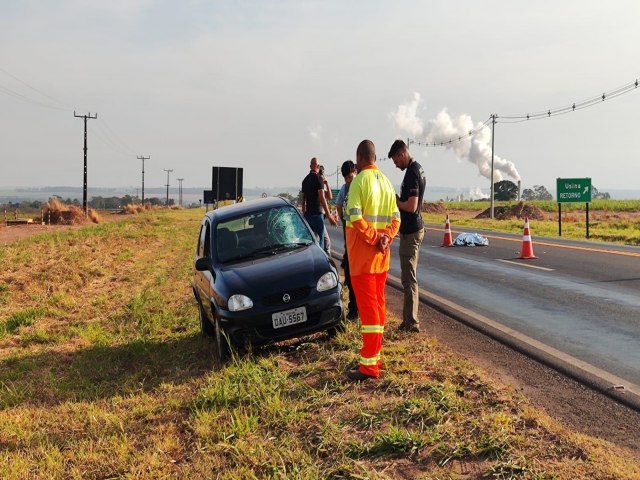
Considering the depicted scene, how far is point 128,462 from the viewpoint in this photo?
3928 mm

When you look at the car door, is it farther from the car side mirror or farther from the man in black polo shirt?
the man in black polo shirt

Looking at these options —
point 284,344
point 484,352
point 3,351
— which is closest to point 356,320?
point 284,344

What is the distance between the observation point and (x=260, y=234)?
7.24 m

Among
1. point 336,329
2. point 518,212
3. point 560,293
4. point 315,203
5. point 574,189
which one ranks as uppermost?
point 574,189

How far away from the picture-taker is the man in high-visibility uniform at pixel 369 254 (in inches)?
199

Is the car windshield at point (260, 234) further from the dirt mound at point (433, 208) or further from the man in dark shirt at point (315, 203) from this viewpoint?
the dirt mound at point (433, 208)

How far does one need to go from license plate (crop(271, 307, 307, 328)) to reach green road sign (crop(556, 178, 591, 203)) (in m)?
23.4

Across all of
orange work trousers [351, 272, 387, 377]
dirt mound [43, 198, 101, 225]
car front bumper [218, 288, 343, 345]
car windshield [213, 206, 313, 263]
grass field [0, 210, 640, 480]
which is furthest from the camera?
dirt mound [43, 198, 101, 225]

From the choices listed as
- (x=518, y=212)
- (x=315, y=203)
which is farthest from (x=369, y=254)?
(x=518, y=212)

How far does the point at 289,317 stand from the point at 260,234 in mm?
1609

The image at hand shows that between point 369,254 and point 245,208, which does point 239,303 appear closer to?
point 369,254

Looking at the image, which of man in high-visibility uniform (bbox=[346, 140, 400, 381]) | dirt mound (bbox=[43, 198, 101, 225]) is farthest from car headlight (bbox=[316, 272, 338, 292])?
dirt mound (bbox=[43, 198, 101, 225])

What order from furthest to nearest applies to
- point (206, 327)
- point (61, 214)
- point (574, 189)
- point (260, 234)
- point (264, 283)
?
point (61, 214) → point (574, 189) → point (206, 327) → point (260, 234) → point (264, 283)

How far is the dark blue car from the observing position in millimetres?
5918
